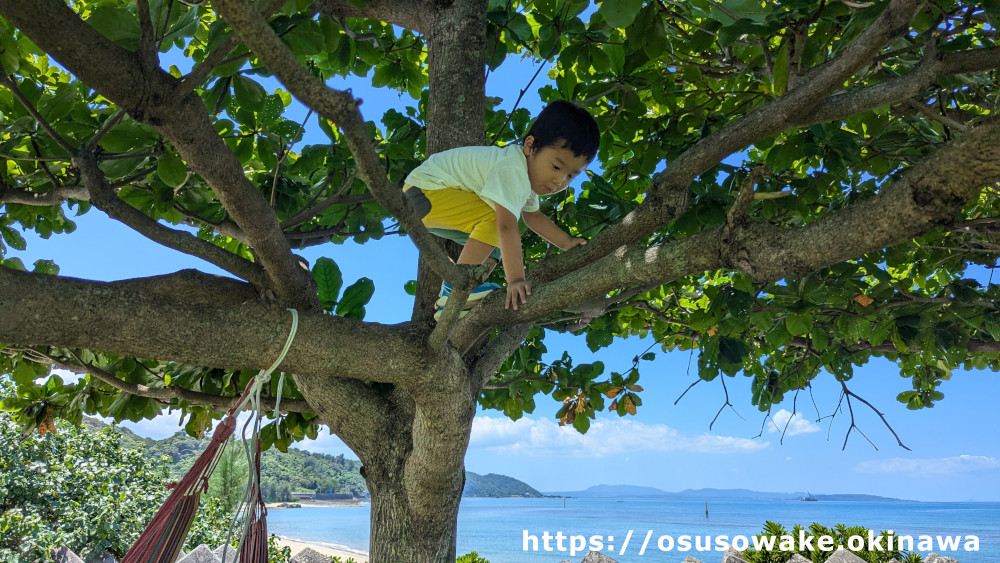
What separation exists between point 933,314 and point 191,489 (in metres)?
3.66

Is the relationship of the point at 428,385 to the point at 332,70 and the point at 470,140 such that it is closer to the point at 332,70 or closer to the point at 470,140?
the point at 470,140

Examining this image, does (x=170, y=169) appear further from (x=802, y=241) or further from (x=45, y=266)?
(x=802, y=241)

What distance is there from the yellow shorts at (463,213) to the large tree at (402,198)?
223 millimetres

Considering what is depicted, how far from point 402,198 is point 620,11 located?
820mm

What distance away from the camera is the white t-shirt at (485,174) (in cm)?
192


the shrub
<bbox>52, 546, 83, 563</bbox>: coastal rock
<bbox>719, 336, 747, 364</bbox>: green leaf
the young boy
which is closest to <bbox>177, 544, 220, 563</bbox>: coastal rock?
the shrub

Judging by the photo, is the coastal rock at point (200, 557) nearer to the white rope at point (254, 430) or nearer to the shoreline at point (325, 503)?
the white rope at point (254, 430)

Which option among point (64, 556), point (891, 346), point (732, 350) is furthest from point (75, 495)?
point (891, 346)

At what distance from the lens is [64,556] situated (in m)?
6.26

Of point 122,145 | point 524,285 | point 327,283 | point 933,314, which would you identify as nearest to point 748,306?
point 933,314

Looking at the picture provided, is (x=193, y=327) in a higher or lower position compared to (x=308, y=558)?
higher

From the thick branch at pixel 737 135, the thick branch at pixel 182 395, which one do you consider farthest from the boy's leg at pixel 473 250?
the thick branch at pixel 182 395

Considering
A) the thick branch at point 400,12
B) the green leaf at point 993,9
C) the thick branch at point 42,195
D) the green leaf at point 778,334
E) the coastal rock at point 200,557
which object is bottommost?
the coastal rock at point 200,557

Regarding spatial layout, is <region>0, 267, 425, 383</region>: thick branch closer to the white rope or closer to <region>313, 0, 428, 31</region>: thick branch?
the white rope
